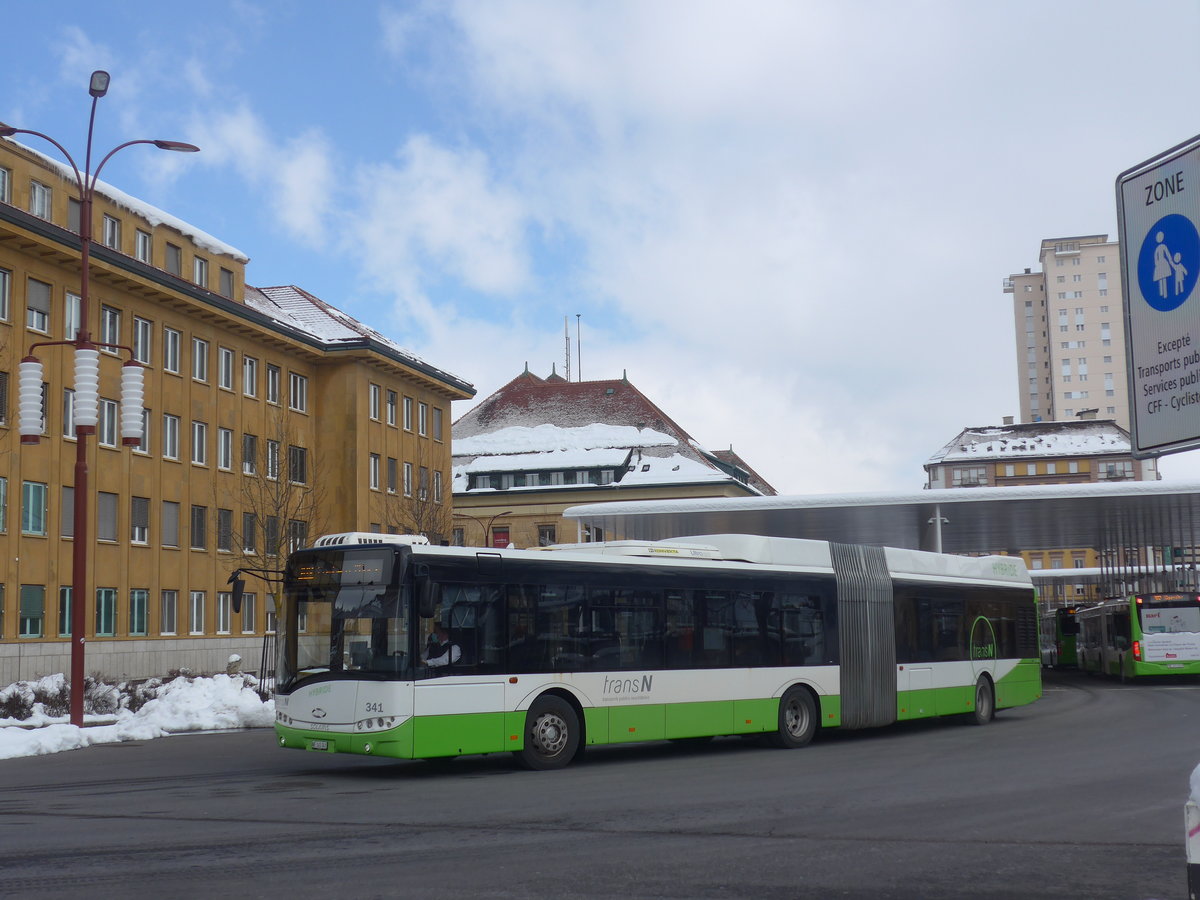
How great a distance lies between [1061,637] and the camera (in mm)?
57375

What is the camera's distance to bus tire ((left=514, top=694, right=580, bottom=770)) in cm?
1603

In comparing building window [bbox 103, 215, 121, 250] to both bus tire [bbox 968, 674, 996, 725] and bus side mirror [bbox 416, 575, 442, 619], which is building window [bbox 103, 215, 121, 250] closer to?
bus tire [bbox 968, 674, 996, 725]

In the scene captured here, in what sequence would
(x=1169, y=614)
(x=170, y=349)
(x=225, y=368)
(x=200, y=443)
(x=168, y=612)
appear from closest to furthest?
(x=1169, y=614)
(x=168, y=612)
(x=170, y=349)
(x=200, y=443)
(x=225, y=368)

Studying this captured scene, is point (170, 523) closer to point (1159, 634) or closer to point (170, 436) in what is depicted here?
point (170, 436)

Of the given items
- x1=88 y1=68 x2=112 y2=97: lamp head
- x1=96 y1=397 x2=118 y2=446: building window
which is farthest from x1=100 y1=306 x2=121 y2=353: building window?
x1=88 y1=68 x2=112 y2=97: lamp head

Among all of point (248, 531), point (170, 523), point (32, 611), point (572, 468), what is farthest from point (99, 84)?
point (572, 468)

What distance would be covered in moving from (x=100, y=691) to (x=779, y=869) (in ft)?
74.2

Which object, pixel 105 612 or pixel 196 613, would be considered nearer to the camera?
pixel 105 612

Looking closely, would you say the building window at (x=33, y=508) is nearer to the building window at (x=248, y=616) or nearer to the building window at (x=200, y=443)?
the building window at (x=200, y=443)

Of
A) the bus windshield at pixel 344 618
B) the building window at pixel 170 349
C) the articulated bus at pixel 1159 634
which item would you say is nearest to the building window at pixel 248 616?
the building window at pixel 170 349

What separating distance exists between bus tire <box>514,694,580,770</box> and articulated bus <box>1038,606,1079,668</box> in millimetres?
36079

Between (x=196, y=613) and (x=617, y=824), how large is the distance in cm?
3812

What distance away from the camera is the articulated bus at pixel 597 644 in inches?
594

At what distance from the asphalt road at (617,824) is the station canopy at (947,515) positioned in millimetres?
23668
